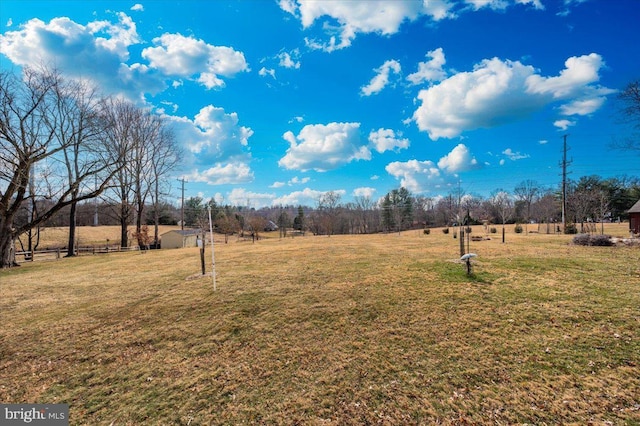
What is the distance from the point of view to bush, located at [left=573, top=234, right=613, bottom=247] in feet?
43.3

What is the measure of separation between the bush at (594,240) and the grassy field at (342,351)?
691 centimetres

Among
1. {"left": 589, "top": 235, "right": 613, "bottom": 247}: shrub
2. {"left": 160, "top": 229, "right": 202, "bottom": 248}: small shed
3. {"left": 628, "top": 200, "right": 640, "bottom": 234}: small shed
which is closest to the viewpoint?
{"left": 589, "top": 235, "right": 613, "bottom": 247}: shrub

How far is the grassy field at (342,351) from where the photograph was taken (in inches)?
133

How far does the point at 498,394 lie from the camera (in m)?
3.47

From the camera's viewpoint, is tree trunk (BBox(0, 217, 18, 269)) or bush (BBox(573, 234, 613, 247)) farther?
tree trunk (BBox(0, 217, 18, 269))

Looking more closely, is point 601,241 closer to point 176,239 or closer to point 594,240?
point 594,240

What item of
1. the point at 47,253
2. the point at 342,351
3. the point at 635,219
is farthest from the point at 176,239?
the point at 635,219

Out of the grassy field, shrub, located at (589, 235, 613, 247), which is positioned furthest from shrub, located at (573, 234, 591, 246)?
the grassy field

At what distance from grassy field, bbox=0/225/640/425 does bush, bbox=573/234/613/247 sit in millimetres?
6911

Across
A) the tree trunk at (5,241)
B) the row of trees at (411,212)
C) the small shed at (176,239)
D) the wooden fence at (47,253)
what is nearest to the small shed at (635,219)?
the row of trees at (411,212)

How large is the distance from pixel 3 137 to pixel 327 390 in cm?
1959

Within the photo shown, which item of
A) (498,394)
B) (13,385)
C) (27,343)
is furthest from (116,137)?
(498,394)

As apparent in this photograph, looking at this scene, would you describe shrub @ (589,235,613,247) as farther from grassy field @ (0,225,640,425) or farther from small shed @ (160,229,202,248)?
small shed @ (160,229,202,248)

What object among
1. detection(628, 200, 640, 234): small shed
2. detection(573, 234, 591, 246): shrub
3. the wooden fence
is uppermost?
detection(628, 200, 640, 234): small shed
